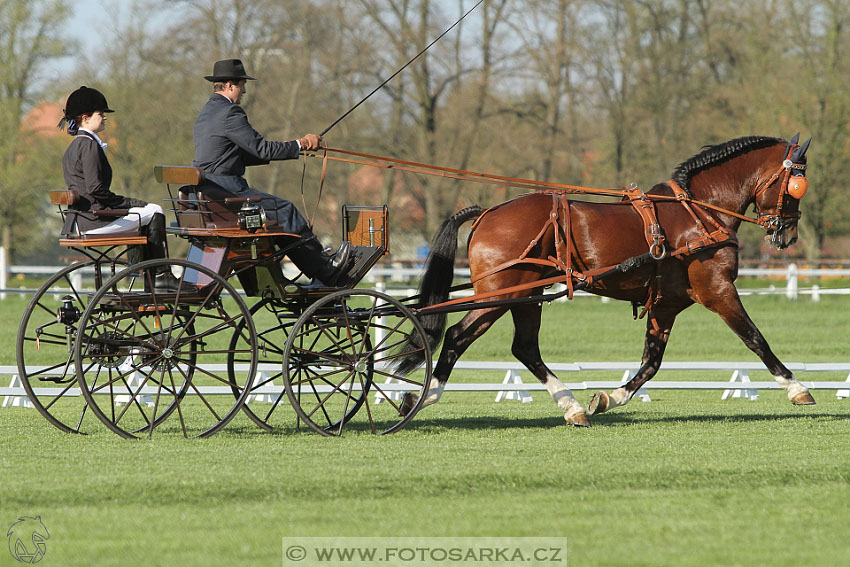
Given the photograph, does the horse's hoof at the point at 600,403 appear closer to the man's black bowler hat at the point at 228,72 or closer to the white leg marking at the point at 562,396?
the white leg marking at the point at 562,396

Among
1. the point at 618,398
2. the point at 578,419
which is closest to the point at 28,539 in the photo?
the point at 578,419

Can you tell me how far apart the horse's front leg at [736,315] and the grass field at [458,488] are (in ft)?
0.98

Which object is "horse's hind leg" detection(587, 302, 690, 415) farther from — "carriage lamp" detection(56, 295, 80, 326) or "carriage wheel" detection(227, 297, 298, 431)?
"carriage lamp" detection(56, 295, 80, 326)

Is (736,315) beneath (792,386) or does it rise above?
above

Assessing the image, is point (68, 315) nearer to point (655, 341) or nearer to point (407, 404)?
point (407, 404)

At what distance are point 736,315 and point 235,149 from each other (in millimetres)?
3777

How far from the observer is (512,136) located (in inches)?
1231

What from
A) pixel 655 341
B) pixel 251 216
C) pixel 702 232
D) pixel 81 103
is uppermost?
pixel 81 103

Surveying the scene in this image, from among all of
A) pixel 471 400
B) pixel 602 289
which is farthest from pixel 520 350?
pixel 471 400

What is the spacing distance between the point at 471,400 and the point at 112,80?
895 inches

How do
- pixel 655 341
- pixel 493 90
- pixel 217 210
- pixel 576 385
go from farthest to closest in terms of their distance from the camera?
pixel 493 90 → pixel 576 385 → pixel 655 341 → pixel 217 210

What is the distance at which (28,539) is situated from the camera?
15.1 ft

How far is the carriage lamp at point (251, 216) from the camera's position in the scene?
7000 mm

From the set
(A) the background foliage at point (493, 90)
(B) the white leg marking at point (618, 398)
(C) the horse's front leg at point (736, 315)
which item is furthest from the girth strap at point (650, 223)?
(A) the background foliage at point (493, 90)
